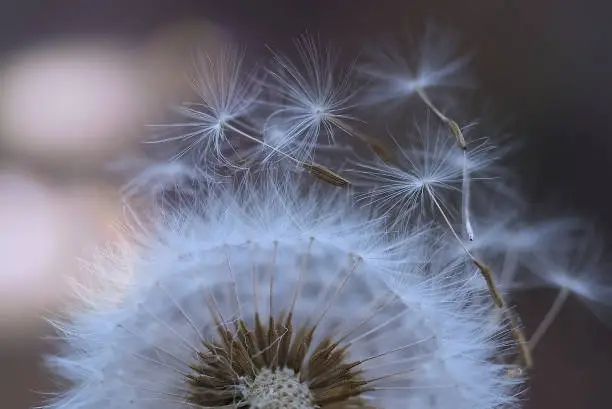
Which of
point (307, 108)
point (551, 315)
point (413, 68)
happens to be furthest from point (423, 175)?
point (551, 315)

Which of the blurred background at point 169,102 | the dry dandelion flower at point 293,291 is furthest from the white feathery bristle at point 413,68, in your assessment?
the dry dandelion flower at point 293,291

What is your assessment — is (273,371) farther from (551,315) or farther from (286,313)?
(551,315)

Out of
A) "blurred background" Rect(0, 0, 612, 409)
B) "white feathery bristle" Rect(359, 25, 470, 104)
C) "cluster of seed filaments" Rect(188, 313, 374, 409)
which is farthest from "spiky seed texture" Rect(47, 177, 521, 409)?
"blurred background" Rect(0, 0, 612, 409)

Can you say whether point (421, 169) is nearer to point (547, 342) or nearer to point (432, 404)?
point (432, 404)

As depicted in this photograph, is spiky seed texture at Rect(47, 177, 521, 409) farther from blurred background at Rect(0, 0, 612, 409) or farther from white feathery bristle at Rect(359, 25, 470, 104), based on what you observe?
blurred background at Rect(0, 0, 612, 409)

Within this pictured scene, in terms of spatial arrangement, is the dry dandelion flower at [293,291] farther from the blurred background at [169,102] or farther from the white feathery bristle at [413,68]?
the blurred background at [169,102]

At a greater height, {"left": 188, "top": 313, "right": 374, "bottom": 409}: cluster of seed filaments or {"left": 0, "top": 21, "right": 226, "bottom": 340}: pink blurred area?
{"left": 0, "top": 21, "right": 226, "bottom": 340}: pink blurred area

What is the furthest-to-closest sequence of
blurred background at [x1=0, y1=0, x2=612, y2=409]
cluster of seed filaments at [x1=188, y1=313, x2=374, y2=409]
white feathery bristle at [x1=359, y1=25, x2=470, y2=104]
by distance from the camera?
blurred background at [x1=0, y1=0, x2=612, y2=409] → white feathery bristle at [x1=359, y1=25, x2=470, y2=104] → cluster of seed filaments at [x1=188, y1=313, x2=374, y2=409]

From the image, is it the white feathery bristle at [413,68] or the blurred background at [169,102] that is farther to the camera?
the blurred background at [169,102]
